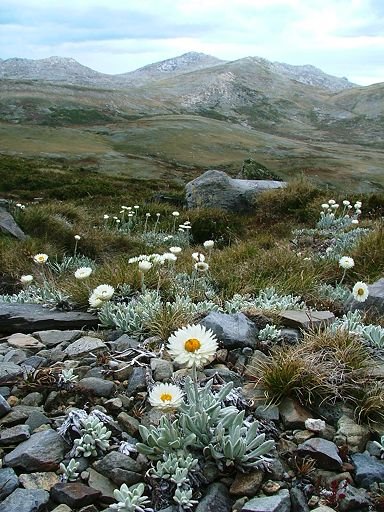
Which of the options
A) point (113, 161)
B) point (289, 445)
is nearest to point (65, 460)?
point (289, 445)

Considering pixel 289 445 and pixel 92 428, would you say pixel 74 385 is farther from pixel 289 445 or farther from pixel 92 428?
pixel 289 445

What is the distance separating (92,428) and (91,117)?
14854 centimetres

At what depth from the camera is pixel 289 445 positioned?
12.7ft

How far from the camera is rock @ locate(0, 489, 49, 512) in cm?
314

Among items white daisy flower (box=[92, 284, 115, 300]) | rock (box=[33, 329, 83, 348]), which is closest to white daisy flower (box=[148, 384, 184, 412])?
white daisy flower (box=[92, 284, 115, 300])

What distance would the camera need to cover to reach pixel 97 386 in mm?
4293

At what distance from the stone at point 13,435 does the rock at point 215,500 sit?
123 centimetres

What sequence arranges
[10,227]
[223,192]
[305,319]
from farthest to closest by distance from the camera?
[223,192] < [10,227] < [305,319]

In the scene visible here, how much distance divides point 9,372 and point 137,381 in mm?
992

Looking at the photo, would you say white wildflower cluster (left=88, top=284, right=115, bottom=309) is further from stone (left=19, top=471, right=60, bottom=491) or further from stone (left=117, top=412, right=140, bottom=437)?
stone (left=19, top=471, right=60, bottom=491)

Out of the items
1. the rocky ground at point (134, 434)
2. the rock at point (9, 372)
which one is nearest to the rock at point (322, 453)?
the rocky ground at point (134, 434)

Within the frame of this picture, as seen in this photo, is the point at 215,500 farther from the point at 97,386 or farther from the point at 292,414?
the point at 97,386

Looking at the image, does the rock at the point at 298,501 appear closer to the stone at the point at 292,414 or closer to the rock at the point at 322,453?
the rock at the point at 322,453

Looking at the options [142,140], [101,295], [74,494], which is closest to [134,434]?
[74,494]
